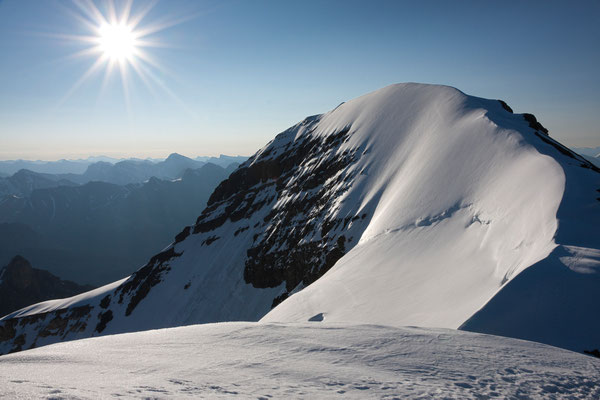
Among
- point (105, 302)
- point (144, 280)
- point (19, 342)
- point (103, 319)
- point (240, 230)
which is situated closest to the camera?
point (240, 230)

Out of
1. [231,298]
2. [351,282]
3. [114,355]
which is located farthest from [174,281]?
[114,355]

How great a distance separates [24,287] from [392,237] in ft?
493

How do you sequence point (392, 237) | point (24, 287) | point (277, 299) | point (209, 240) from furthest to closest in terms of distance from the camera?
point (24, 287), point (209, 240), point (277, 299), point (392, 237)

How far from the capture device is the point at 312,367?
563 centimetres

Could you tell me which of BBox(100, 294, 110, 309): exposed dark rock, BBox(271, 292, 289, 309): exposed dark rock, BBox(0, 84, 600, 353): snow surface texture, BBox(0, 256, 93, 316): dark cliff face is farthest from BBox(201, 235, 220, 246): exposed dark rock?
BBox(0, 256, 93, 316): dark cliff face

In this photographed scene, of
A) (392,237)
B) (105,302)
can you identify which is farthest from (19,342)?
(392,237)

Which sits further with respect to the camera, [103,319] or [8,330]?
[8,330]

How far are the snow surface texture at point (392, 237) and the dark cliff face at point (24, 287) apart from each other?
58604 millimetres

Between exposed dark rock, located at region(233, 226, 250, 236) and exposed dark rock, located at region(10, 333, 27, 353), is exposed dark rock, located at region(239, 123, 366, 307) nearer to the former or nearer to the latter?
exposed dark rock, located at region(233, 226, 250, 236)

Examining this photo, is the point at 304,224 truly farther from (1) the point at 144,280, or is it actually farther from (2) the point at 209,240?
(1) the point at 144,280

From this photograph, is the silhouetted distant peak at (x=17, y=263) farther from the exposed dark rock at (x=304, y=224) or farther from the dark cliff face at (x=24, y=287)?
the exposed dark rock at (x=304, y=224)

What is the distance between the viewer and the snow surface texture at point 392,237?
8586 millimetres

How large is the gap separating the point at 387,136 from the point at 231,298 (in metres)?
31.0

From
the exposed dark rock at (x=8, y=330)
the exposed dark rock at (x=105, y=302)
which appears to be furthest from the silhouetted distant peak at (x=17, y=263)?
the exposed dark rock at (x=105, y=302)
